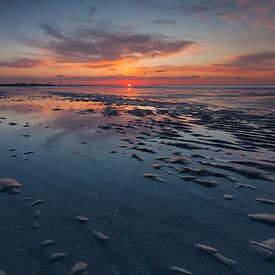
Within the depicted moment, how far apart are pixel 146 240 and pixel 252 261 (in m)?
1.49

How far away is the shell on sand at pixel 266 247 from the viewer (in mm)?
3398

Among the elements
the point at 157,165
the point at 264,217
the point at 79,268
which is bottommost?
the point at 79,268

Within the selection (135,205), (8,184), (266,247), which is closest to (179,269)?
(266,247)

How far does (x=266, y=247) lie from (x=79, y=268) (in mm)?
2681

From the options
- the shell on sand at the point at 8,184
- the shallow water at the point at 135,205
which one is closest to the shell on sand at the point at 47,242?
the shallow water at the point at 135,205

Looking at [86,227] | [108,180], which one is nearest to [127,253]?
[86,227]

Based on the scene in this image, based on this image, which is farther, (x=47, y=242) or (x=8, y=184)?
(x=8, y=184)

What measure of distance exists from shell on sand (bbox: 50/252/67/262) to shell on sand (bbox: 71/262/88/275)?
26 centimetres

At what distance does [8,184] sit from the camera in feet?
18.5

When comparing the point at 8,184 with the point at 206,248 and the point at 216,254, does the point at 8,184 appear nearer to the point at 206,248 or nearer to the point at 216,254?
the point at 206,248

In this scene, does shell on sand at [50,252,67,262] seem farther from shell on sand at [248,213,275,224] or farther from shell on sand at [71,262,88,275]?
shell on sand at [248,213,275,224]

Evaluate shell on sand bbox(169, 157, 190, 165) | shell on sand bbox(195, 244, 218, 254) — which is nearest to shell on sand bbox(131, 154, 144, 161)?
shell on sand bbox(169, 157, 190, 165)

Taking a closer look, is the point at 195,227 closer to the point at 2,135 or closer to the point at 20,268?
the point at 20,268

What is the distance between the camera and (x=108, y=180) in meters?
6.00
